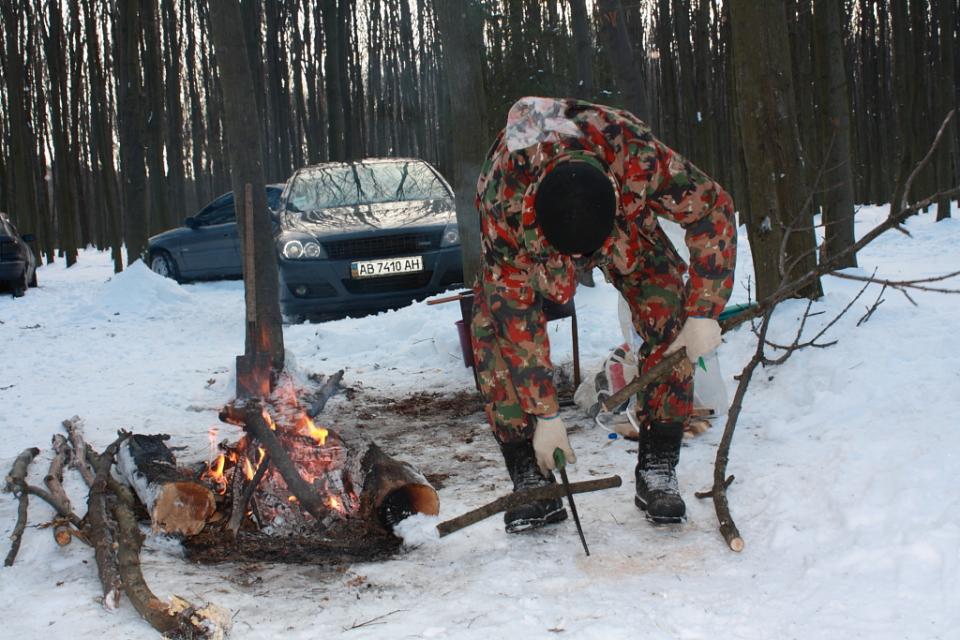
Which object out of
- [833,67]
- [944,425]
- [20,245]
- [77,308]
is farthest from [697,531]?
[20,245]

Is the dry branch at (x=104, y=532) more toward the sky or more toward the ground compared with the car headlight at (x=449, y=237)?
more toward the ground

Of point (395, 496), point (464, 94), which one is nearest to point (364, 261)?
point (464, 94)

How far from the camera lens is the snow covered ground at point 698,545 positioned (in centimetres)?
242

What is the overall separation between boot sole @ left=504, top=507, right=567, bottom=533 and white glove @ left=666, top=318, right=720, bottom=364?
0.76 meters

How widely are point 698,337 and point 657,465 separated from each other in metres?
0.59

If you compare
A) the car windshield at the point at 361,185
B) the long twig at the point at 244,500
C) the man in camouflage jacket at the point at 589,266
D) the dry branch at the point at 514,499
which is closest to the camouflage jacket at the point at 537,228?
the man in camouflage jacket at the point at 589,266

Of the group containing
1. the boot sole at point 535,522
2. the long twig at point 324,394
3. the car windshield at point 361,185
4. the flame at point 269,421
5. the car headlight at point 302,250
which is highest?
the car windshield at point 361,185

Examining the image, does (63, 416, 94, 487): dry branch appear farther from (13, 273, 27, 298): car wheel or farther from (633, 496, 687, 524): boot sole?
(13, 273, 27, 298): car wheel

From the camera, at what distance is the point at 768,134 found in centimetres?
531

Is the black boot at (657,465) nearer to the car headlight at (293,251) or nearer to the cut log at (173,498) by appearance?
the cut log at (173,498)

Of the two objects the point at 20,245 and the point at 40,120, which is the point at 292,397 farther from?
the point at 40,120

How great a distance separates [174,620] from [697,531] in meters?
1.84

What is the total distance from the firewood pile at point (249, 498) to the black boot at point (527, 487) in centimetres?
34

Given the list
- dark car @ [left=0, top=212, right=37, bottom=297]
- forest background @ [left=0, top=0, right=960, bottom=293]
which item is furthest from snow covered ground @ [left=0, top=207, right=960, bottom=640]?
dark car @ [left=0, top=212, right=37, bottom=297]
